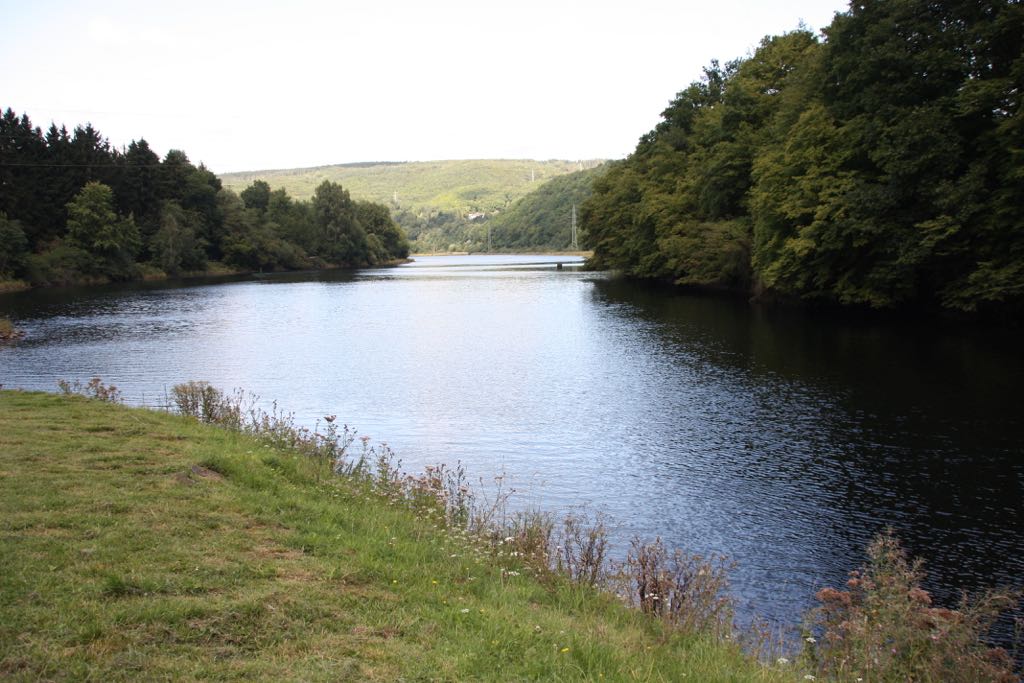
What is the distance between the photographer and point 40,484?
8.46m

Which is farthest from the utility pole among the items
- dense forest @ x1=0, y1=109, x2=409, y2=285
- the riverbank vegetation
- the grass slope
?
the grass slope

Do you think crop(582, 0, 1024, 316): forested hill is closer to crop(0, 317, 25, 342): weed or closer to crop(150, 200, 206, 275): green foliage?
crop(0, 317, 25, 342): weed

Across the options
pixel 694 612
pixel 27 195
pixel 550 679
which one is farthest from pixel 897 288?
pixel 27 195

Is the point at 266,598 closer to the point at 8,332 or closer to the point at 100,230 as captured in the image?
the point at 8,332

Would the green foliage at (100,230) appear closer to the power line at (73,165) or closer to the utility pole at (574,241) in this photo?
the power line at (73,165)

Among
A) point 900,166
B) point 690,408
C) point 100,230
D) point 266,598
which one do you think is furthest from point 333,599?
point 100,230

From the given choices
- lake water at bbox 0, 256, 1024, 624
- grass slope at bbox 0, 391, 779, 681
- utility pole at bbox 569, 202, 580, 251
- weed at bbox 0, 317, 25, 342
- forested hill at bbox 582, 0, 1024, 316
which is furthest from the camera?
utility pole at bbox 569, 202, 580, 251

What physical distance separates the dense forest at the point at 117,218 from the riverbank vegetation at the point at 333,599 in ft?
239

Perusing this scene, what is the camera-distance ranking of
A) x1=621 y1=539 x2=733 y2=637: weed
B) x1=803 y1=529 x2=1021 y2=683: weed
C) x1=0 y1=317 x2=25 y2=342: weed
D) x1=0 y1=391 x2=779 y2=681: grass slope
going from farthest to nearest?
x1=0 y1=317 x2=25 y2=342: weed < x1=621 y1=539 x2=733 y2=637: weed < x1=803 y1=529 x2=1021 y2=683: weed < x1=0 y1=391 x2=779 y2=681: grass slope

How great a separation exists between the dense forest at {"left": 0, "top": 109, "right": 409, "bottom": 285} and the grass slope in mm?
73278

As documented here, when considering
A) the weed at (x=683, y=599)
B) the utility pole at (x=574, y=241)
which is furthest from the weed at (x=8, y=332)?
the utility pole at (x=574, y=241)

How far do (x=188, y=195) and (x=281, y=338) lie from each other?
264 ft

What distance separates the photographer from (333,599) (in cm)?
605

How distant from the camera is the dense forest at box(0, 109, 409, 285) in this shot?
7856cm
